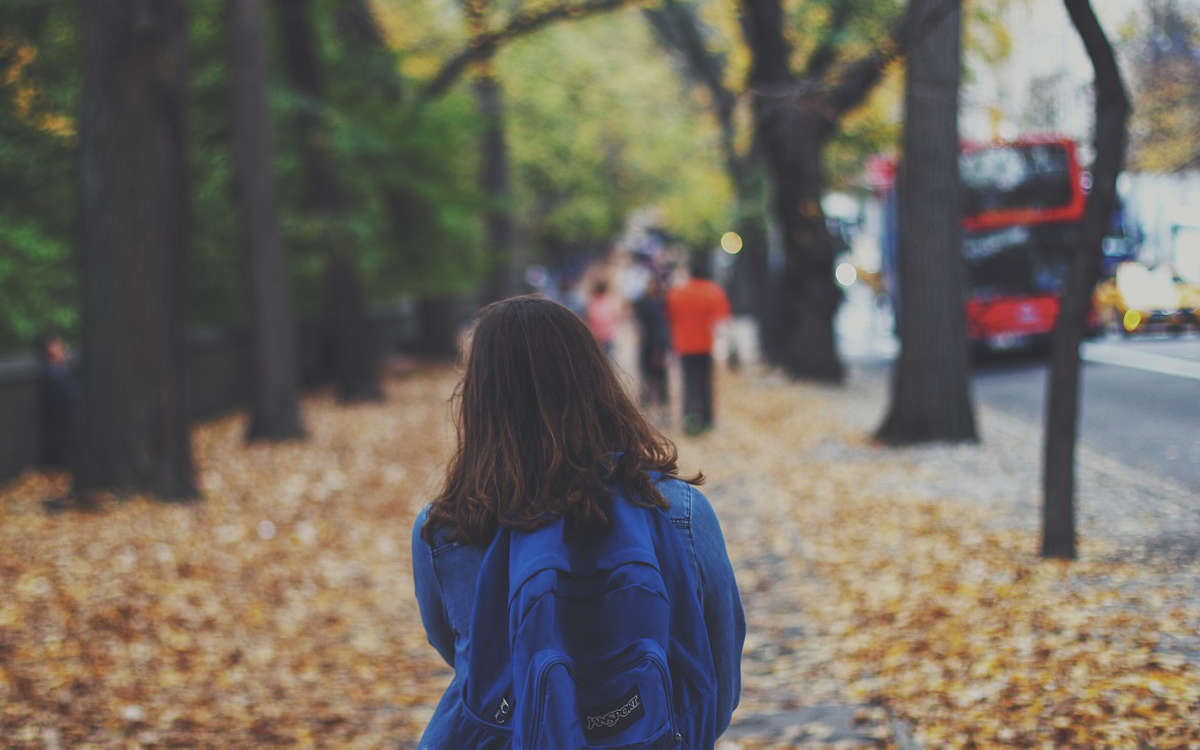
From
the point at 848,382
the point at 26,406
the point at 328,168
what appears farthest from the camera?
the point at 848,382

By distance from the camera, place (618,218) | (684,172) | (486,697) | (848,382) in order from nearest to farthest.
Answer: (486,697) → (848,382) → (684,172) → (618,218)

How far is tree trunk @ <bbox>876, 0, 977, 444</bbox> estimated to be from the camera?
12.4 meters

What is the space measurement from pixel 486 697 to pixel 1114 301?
10.9 meters

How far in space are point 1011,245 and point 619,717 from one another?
2151 centimetres

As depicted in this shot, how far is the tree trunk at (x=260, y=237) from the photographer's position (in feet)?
50.2

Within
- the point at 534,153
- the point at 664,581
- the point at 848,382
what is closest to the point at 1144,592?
the point at 664,581

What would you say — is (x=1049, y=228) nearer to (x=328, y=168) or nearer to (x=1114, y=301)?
(x=1114, y=301)

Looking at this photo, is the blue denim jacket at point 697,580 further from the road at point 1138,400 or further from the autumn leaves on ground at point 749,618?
the road at point 1138,400

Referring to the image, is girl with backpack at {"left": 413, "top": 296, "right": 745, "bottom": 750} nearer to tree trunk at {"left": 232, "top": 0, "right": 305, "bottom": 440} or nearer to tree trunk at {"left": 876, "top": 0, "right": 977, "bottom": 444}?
tree trunk at {"left": 876, "top": 0, "right": 977, "bottom": 444}

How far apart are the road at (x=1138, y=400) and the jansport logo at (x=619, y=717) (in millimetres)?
7881

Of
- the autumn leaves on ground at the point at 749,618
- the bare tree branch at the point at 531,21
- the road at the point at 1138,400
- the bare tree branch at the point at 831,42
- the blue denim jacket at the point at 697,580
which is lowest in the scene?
the autumn leaves on ground at the point at 749,618

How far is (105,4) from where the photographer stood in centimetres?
1038

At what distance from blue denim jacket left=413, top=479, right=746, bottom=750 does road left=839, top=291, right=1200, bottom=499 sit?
295 inches

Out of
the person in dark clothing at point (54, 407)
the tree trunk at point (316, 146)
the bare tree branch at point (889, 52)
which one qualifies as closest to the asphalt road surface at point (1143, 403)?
the bare tree branch at point (889, 52)
